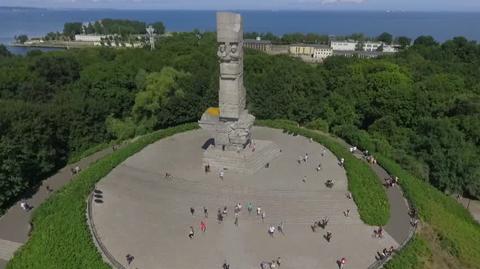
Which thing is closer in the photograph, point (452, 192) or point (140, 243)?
Answer: point (140, 243)

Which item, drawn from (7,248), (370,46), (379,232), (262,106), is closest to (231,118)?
(379,232)

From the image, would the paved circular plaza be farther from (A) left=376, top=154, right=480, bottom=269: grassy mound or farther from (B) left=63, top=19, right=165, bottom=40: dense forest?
(B) left=63, top=19, right=165, bottom=40: dense forest

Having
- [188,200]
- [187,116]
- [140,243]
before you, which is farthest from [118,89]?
[140,243]

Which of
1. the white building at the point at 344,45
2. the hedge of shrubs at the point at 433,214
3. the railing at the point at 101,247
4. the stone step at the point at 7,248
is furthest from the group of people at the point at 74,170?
the white building at the point at 344,45

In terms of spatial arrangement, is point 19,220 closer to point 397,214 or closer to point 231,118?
point 231,118

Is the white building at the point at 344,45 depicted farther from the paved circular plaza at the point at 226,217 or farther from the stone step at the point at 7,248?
the stone step at the point at 7,248

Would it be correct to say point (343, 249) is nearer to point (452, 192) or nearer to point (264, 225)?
point (264, 225)
